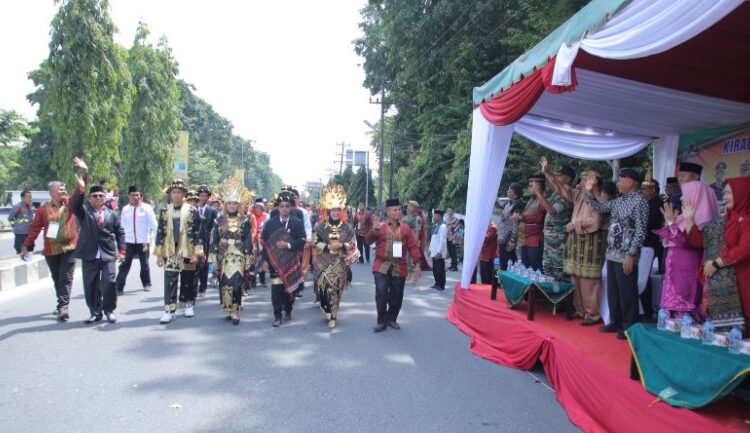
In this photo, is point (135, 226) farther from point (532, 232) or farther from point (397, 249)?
point (532, 232)

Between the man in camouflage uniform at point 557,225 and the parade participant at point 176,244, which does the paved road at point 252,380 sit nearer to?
the parade participant at point 176,244

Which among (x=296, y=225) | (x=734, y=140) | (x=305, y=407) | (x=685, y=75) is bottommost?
(x=305, y=407)

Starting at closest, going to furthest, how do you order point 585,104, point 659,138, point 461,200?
1. point 585,104
2. point 659,138
3. point 461,200

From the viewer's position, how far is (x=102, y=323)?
6.11 meters

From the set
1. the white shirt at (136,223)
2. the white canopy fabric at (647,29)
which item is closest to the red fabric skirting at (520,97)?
the white canopy fabric at (647,29)

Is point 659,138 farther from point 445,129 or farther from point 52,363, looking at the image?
point 445,129

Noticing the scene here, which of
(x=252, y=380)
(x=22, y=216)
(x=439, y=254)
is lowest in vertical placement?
(x=252, y=380)

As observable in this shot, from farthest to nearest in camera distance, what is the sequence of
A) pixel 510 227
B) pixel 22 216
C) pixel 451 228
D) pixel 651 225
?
pixel 22 216, pixel 451 228, pixel 510 227, pixel 651 225

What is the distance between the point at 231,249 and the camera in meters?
6.49

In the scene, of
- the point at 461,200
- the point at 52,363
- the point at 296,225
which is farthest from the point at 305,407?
the point at 461,200

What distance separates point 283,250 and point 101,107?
33.1 ft

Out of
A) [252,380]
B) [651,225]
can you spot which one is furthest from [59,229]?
[651,225]

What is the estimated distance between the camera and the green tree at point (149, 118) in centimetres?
1988

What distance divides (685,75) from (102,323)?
300 inches
